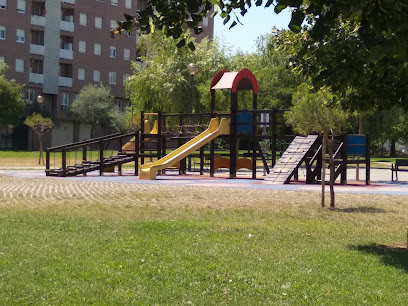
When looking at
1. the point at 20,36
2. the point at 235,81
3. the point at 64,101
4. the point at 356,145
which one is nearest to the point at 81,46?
the point at 64,101

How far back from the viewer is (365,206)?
14.2m

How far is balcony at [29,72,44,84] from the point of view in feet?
214

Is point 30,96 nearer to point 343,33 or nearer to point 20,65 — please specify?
point 20,65

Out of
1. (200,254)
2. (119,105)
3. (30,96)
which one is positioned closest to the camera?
(200,254)

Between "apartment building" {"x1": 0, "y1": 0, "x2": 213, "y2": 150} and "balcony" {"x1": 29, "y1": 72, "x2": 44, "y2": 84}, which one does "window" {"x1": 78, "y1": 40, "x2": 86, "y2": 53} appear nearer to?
"apartment building" {"x1": 0, "y1": 0, "x2": 213, "y2": 150}

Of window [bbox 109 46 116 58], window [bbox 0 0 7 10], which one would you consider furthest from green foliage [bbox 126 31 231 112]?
window [bbox 109 46 116 58]

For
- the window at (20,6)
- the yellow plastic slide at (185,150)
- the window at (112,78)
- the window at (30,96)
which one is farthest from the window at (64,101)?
the yellow plastic slide at (185,150)

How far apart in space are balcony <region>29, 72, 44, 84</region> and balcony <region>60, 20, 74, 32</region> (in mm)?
5138

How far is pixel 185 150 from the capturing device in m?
26.4

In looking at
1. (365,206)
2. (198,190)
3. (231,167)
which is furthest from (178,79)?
(365,206)

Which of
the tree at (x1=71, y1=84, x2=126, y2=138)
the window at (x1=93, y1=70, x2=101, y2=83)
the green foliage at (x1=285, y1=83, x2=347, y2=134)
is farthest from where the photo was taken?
the window at (x1=93, y1=70, x2=101, y2=83)

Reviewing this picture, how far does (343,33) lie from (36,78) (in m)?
59.8

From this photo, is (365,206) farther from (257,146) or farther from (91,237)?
(257,146)

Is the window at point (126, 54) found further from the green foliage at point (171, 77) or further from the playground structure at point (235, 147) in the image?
the playground structure at point (235, 147)
